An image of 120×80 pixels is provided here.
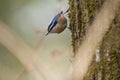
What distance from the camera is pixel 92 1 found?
1.63 m

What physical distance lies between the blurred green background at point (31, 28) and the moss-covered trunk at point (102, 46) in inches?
70.6

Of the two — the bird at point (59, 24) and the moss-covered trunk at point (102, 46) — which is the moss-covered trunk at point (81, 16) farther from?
the bird at point (59, 24)

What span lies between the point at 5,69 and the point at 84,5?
226 centimetres

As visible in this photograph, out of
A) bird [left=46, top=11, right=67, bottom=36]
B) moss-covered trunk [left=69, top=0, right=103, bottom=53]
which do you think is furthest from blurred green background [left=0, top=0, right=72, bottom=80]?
moss-covered trunk [left=69, top=0, right=103, bottom=53]

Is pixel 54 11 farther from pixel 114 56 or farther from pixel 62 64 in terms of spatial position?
pixel 114 56

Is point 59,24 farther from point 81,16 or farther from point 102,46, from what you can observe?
point 102,46

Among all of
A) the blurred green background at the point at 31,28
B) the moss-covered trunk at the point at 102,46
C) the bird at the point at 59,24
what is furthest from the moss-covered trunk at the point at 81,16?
the blurred green background at the point at 31,28

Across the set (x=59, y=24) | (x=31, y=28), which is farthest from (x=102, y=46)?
(x=31, y=28)

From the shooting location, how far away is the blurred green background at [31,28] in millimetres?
3602

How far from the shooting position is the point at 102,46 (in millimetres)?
1608

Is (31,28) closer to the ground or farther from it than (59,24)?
closer to the ground

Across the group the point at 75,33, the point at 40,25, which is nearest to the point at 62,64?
the point at 40,25

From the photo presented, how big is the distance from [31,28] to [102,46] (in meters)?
2.29

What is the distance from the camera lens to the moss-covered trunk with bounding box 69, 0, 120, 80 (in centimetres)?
159
